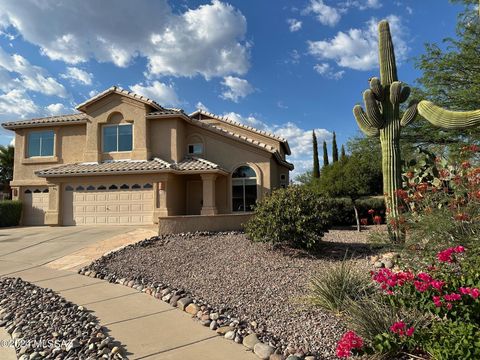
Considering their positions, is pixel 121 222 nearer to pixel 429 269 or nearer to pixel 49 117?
pixel 49 117

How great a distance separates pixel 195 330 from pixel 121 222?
14672 mm

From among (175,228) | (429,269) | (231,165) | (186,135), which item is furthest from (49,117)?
(429,269)

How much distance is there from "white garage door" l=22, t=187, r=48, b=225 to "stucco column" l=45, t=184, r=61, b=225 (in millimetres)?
2158

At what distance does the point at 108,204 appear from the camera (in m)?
19.0

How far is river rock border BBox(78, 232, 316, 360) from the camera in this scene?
4.31 metres

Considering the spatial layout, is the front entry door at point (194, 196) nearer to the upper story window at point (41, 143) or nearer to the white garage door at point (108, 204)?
the white garage door at point (108, 204)

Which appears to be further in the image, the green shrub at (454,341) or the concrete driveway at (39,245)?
the concrete driveway at (39,245)

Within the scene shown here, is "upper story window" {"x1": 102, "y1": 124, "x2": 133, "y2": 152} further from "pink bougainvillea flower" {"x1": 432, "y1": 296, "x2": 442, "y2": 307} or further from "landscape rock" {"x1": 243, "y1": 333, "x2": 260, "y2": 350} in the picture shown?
"pink bougainvillea flower" {"x1": 432, "y1": 296, "x2": 442, "y2": 307}

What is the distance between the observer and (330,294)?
553 centimetres

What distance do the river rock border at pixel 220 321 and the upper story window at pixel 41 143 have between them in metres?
16.6

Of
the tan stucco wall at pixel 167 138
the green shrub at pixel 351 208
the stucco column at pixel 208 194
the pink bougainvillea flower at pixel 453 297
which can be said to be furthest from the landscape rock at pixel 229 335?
the tan stucco wall at pixel 167 138

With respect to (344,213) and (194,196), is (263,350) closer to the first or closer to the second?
(344,213)

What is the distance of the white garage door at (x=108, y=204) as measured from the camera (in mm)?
18609

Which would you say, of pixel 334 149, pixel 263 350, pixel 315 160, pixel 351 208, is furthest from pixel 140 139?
pixel 334 149
